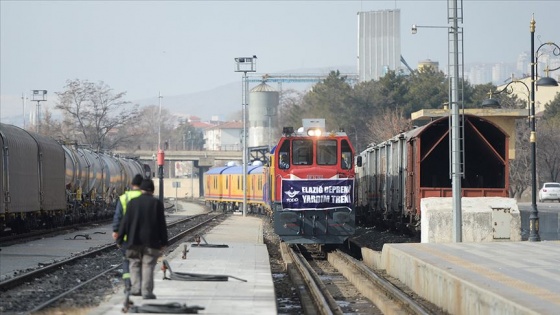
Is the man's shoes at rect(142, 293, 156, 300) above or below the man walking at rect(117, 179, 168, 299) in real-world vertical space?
below

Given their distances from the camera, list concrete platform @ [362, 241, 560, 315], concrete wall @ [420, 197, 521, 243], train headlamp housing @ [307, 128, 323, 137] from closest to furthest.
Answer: concrete platform @ [362, 241, 560, 315]
concrete wall @ [420, 197, 521, 243]
train headlamp housing @ [307, 128, 323, 137]

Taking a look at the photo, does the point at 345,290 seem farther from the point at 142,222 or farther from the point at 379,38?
the point at 379,38

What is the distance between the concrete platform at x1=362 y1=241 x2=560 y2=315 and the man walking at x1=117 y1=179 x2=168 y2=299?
4.31 meters

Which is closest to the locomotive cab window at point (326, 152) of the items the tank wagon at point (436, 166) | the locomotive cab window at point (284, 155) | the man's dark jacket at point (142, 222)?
the locomotive cab window at point (284, 155)

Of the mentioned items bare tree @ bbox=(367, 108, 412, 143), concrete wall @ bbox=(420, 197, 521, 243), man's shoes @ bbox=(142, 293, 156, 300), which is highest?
bare tree @ bbox=(367, 108, 412, 143)

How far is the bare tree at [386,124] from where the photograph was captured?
9194cm

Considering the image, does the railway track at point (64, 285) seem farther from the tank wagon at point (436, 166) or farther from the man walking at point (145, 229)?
the tank wagon at point (436, 166)

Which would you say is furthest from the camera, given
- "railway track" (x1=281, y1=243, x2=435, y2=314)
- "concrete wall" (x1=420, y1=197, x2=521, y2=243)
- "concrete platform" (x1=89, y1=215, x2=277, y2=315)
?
"concrete wall" (x1=420, y1=197, x2=521, y2=243)

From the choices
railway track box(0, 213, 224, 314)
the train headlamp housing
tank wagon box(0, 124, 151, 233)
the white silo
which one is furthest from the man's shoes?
the white silo

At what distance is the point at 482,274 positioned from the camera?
57.3 feet

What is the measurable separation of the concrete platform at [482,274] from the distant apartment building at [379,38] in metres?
103

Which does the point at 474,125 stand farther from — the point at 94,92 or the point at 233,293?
the point at 94,92

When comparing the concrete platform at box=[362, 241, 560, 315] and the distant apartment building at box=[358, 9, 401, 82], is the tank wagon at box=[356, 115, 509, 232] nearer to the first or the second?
the concrete platform at box=[362, 241, 560, 315]

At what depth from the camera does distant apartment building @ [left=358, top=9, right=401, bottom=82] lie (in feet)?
419
